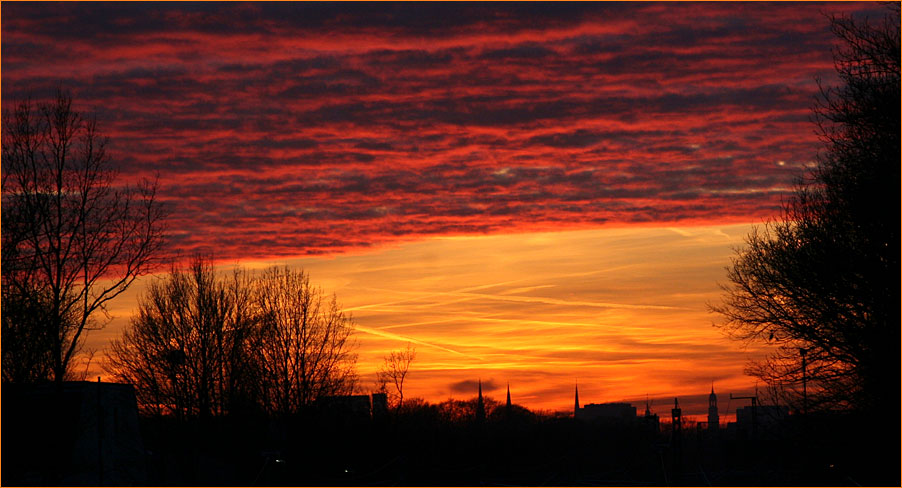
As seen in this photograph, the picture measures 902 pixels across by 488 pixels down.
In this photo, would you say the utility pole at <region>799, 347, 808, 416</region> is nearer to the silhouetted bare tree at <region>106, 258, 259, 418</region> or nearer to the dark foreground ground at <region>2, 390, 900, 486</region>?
the dark foreground ground at <region>2, 390, 900, 486</region>

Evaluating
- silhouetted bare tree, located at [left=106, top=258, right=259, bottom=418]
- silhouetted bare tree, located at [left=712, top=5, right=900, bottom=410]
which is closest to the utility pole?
silhouetted bare tree, located at [left=712, top=5, right=900, bottom=410]

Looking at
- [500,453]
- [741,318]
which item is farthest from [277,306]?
[741,318]

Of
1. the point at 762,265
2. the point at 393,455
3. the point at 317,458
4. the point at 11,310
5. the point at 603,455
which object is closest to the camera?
the point at 11,310

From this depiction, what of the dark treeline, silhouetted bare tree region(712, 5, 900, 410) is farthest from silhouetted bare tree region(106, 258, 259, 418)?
silhouetted bare tree region(712, 5, 900, 410)

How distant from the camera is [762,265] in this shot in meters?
37.3

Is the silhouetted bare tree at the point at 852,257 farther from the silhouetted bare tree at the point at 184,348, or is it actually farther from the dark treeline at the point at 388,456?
the silhouetted bare tree at the point at 184,348

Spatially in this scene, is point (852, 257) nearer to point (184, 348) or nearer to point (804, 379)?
point (804, 379)

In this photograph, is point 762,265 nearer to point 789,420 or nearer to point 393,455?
point 789,420

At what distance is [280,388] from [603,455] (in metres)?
74.5

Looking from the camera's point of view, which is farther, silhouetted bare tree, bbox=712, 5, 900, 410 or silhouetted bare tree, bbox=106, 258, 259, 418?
silhouetted bare tree, bbox=106, 258, 259, 418

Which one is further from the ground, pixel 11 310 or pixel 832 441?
pixel 11 310

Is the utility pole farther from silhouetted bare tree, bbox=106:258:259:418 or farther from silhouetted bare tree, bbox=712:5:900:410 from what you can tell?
silhouetted bare tree, bbox=106:258:259:418

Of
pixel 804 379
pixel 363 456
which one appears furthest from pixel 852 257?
pixel 363 456

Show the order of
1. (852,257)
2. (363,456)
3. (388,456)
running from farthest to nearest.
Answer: (388,456) → (363,456) → (852,257)
